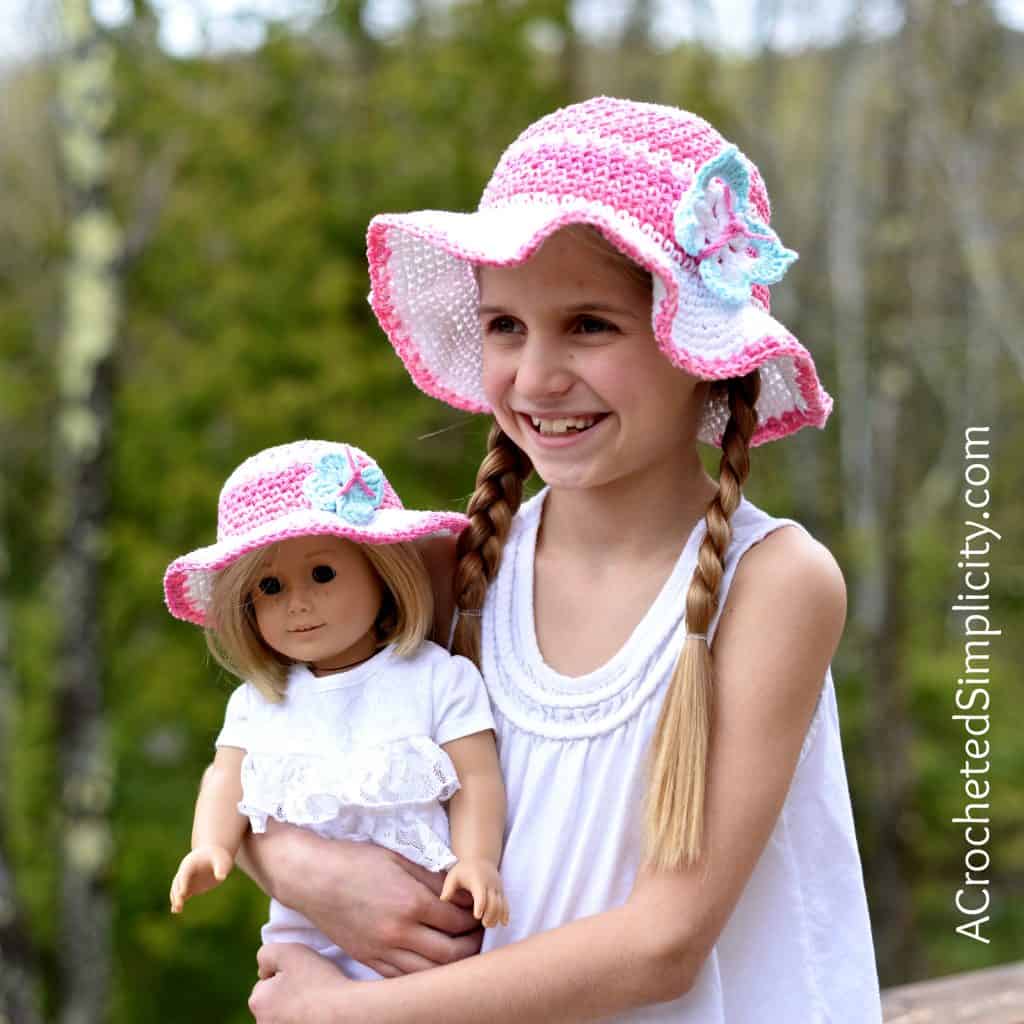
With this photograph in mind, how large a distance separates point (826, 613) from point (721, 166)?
1.88 feet

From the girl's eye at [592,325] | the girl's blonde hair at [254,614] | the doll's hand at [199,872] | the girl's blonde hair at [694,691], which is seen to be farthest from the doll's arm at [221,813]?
the girl's eye at [592,325]

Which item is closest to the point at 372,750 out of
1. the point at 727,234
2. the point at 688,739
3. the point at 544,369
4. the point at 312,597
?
the point at 312,597

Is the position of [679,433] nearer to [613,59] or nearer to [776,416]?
[776,416]

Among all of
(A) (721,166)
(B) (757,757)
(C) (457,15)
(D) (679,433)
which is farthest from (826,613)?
(C) (457,15)

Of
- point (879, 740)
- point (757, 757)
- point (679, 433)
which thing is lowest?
point (757, 757)

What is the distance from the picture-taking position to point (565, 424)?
6.01ft

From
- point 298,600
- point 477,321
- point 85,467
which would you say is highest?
point 85,467

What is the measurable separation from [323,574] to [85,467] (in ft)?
21.5

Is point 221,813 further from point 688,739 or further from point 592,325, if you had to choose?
point 592,325

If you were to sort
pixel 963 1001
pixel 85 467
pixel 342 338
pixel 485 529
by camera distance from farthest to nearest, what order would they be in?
pixel 342 338 < pixel 85 467 < pixel 963 1001 < pixel 485 529

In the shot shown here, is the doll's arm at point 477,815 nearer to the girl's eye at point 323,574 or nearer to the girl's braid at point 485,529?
the girl's braid at point 485,529

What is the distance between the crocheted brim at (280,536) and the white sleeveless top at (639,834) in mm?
219

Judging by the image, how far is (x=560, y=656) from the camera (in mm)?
1952

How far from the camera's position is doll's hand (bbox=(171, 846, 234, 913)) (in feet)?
6.18
